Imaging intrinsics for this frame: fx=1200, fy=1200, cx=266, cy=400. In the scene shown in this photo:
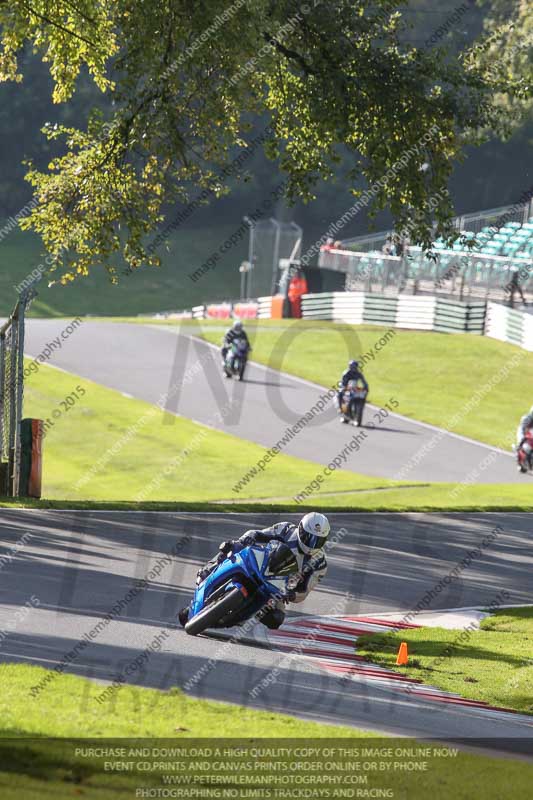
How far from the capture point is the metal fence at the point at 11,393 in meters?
17.7

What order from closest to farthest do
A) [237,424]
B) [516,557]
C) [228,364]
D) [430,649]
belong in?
[430,649], [516,557], [237,424], [228,364]

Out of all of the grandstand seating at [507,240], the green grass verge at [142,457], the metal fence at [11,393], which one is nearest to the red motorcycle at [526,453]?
the green grass verge at [142,457]

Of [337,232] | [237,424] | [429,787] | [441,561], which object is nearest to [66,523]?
[441,561]

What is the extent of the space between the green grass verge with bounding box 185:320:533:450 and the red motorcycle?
9.58 feet

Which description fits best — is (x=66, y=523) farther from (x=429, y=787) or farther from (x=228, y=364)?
(x=228, y=364)

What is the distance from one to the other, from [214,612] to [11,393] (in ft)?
27.7

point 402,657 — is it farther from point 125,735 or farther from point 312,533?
point 125,735

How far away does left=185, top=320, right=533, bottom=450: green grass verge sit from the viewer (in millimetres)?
33469

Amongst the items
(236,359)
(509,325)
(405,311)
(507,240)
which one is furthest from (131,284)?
(236,359)

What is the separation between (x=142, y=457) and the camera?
2731cm

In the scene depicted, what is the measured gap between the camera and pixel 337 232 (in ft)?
275

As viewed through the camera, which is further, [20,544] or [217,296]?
[217,296]

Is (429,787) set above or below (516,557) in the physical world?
above

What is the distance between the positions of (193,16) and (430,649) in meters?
10.2
